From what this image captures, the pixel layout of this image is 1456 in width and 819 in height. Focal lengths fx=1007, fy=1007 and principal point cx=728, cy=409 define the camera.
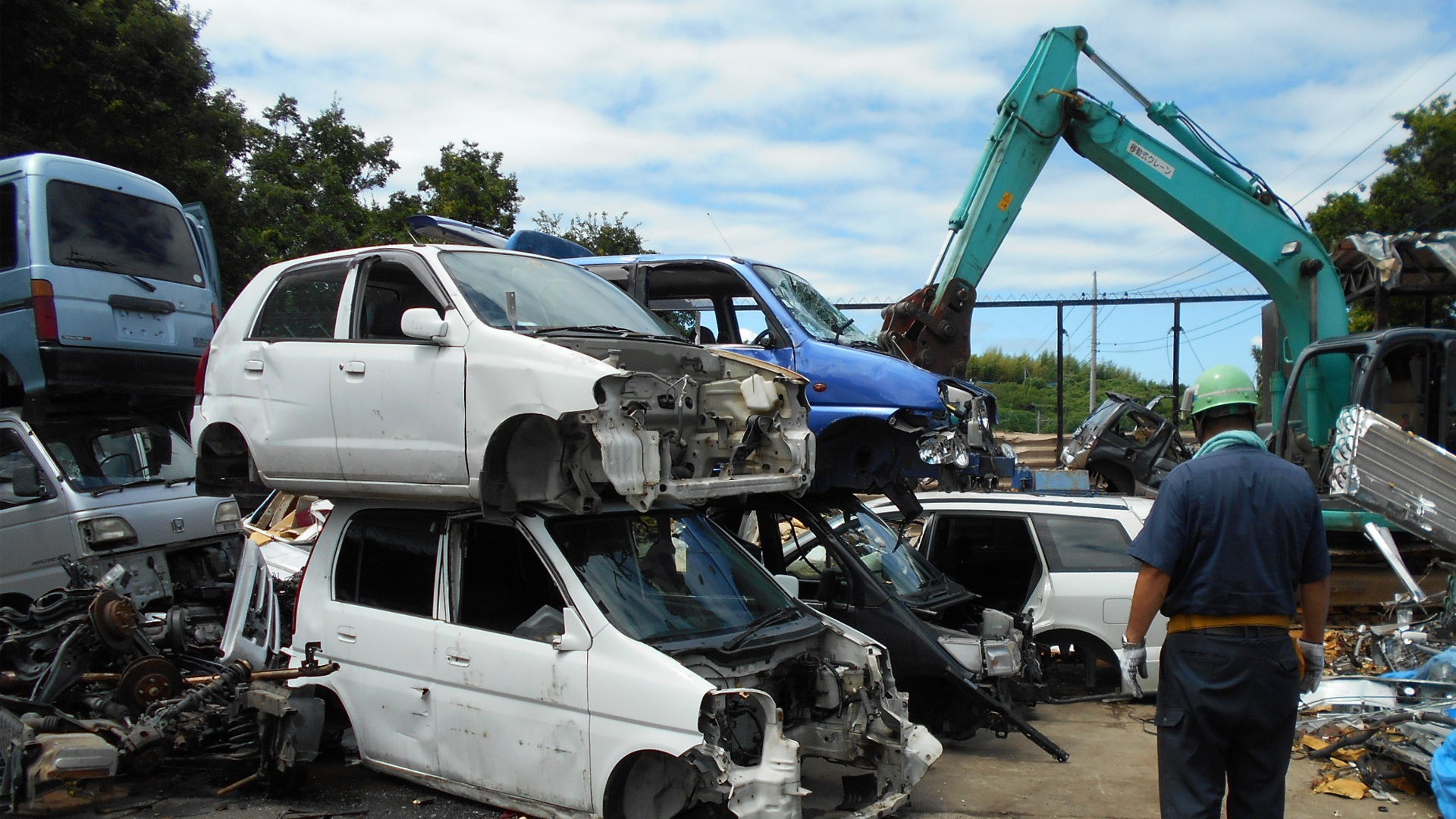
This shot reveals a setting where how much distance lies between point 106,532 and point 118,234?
11.8 feet

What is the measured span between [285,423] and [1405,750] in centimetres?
623

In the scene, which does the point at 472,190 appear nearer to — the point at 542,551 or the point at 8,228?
the point at 8,228

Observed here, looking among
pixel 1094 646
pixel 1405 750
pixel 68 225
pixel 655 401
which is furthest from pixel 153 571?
pixel 1405 750

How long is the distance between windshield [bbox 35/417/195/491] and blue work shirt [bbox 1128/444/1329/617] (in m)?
7.13

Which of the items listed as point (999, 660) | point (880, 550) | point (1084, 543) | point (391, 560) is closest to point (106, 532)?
point (391, 560)

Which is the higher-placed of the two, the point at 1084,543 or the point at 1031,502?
the point at 1031,502

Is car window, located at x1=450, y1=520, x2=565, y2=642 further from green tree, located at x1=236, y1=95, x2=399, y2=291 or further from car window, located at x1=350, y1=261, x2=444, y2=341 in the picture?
green tree, located at x1=236, y1=95, x2=399, y2=291

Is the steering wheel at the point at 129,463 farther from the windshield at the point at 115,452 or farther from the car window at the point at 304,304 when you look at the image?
the car window at the point at 304,304

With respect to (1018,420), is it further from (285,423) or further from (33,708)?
(33,708)

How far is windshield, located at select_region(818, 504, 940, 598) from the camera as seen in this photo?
653cm

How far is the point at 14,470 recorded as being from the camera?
7.16m

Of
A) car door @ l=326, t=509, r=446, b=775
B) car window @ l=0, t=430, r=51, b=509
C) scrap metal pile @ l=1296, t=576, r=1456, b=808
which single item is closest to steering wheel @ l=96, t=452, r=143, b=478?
car window @ l=0, t=430, r=51, b=509

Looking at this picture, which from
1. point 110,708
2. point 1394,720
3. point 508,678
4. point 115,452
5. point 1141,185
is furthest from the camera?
point 1141,185

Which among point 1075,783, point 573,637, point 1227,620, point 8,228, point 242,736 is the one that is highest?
point 8,228
